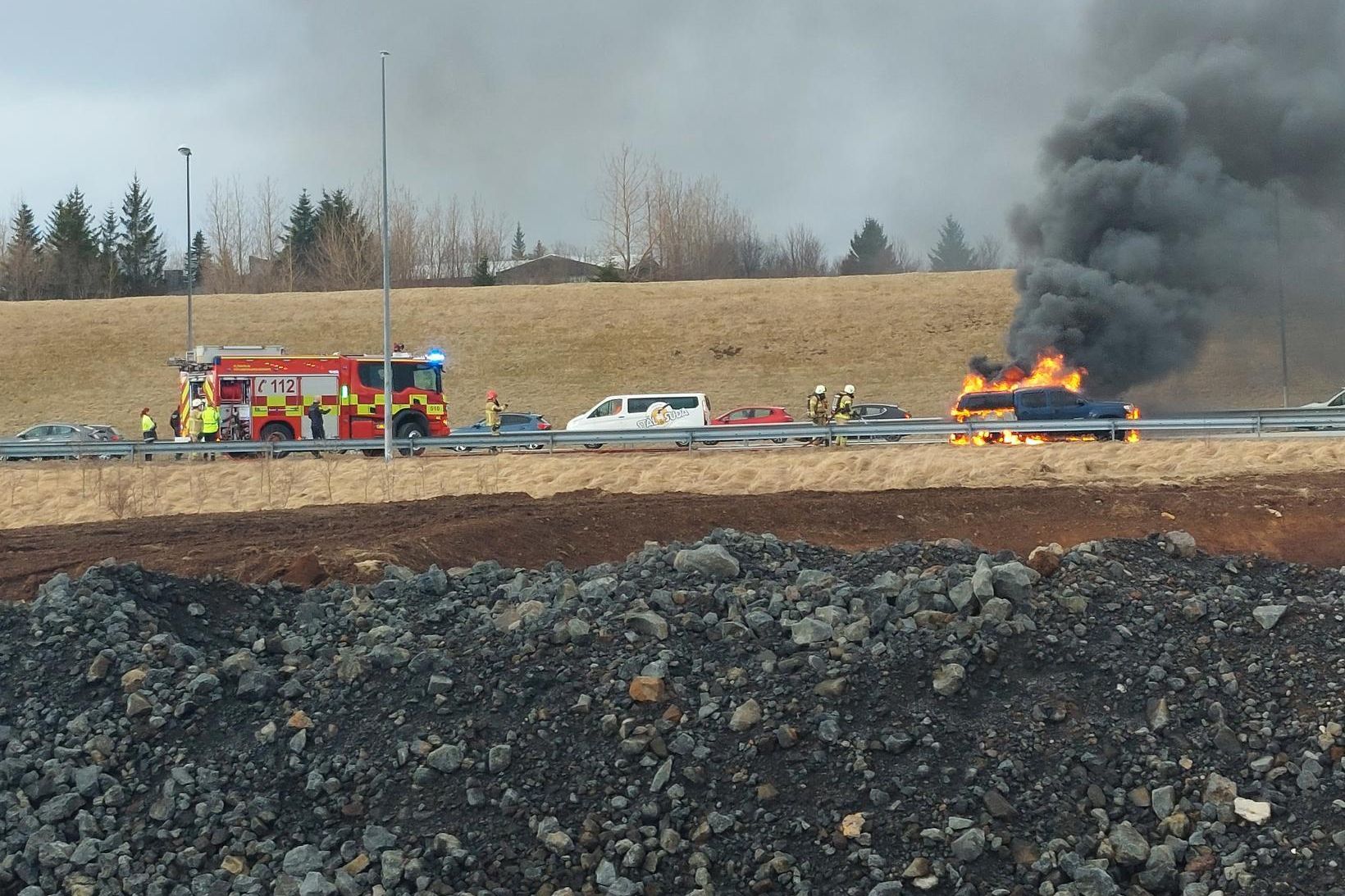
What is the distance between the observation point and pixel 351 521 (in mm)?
15367

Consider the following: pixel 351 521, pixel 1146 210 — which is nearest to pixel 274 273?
pixel 1146 210

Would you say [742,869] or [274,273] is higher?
[274,273]

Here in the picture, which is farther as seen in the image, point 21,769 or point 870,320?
point 870,320

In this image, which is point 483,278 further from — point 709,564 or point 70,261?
point 709,564

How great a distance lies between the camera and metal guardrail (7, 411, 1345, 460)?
22.5 meters

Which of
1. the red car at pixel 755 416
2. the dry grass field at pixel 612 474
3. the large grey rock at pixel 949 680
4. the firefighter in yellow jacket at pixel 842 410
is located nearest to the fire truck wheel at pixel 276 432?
the dry grass field at pixel 612 474

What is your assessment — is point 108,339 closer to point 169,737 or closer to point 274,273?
point 274,273

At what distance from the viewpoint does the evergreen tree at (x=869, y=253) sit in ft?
300

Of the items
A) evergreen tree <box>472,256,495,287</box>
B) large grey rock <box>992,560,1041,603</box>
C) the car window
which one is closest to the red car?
the car window

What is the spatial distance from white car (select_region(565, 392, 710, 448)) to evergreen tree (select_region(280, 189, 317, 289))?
173ft

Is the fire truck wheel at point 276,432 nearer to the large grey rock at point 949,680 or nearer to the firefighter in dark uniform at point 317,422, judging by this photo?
the firefighter in dark uniform at point 317,422

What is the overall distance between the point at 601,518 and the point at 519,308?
161 feet

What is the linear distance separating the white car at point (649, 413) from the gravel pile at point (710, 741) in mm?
26756

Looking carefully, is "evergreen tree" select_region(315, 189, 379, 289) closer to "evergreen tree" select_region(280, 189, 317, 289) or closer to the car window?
"evergreen tree" select_region(280, 189, 317, 289)
